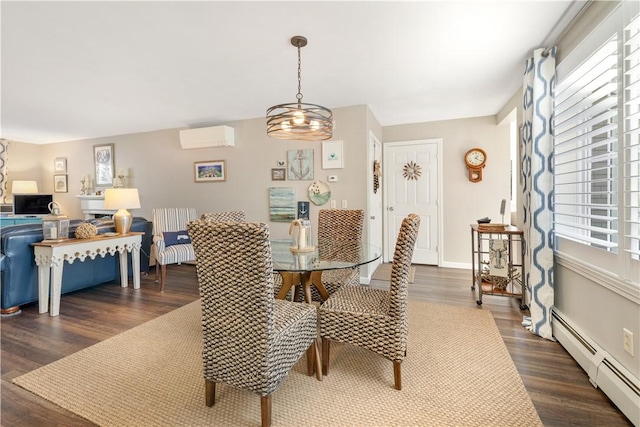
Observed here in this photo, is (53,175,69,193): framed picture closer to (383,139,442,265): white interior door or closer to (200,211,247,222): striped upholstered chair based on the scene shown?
(200,211,247,222): striped upholstered chair

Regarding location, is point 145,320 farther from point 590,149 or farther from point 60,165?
point 60,165

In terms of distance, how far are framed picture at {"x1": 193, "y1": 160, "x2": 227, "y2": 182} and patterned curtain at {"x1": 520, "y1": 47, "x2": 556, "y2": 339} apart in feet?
12.9

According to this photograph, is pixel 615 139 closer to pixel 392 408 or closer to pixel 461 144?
pixel 392 408

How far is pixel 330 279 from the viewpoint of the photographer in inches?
97.9

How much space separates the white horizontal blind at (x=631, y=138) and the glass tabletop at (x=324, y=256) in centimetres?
138

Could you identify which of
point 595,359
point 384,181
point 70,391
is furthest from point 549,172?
point 70,391

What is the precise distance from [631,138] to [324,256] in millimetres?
1903

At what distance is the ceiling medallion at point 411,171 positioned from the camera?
15.3 feet

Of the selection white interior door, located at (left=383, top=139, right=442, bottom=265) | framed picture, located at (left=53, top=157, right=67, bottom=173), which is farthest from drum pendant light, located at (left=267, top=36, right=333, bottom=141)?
framed picture, located at (left=53, top=157, right=67, bottom=173)

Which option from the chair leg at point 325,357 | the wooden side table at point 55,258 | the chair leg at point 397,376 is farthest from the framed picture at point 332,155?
the wooden side table at point 55,258

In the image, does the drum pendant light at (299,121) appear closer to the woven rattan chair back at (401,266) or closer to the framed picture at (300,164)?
the woven rattan chair back at (401,266)

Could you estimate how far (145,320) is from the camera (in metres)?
2.75

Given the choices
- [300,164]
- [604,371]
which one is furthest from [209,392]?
[300,164]

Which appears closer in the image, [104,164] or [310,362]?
[310,362]
